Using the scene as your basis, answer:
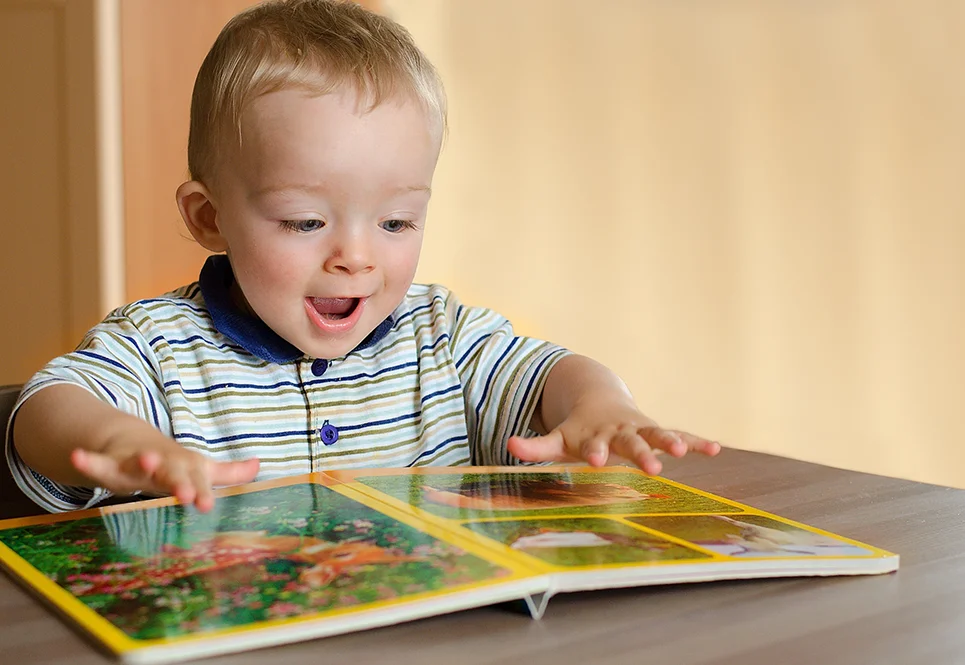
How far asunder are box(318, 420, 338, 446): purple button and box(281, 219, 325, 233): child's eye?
19 centimetres

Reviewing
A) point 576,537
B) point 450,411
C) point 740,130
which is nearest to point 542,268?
point 740,130

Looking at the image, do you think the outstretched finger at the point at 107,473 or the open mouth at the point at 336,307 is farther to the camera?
the open mouth at the point at 336,307

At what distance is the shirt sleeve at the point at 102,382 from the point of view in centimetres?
79

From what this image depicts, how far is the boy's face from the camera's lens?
875 mm

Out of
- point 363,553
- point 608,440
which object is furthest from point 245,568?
point 608,440

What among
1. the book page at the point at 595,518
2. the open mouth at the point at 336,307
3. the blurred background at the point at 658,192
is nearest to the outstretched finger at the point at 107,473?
the book page at the point at 595,518

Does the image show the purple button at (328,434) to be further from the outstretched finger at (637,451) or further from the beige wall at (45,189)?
the beige wall at (45,189)

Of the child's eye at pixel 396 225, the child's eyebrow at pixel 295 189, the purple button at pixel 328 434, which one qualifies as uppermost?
the child's eyebrow at pixel 295 189

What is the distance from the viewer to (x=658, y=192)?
3.08 m

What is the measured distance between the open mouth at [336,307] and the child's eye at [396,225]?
68mm

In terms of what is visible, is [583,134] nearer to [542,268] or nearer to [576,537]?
[542,268]

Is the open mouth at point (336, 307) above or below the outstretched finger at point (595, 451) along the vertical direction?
above

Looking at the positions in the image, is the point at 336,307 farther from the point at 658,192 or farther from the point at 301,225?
the point at 658,192

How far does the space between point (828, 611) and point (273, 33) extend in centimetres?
67
